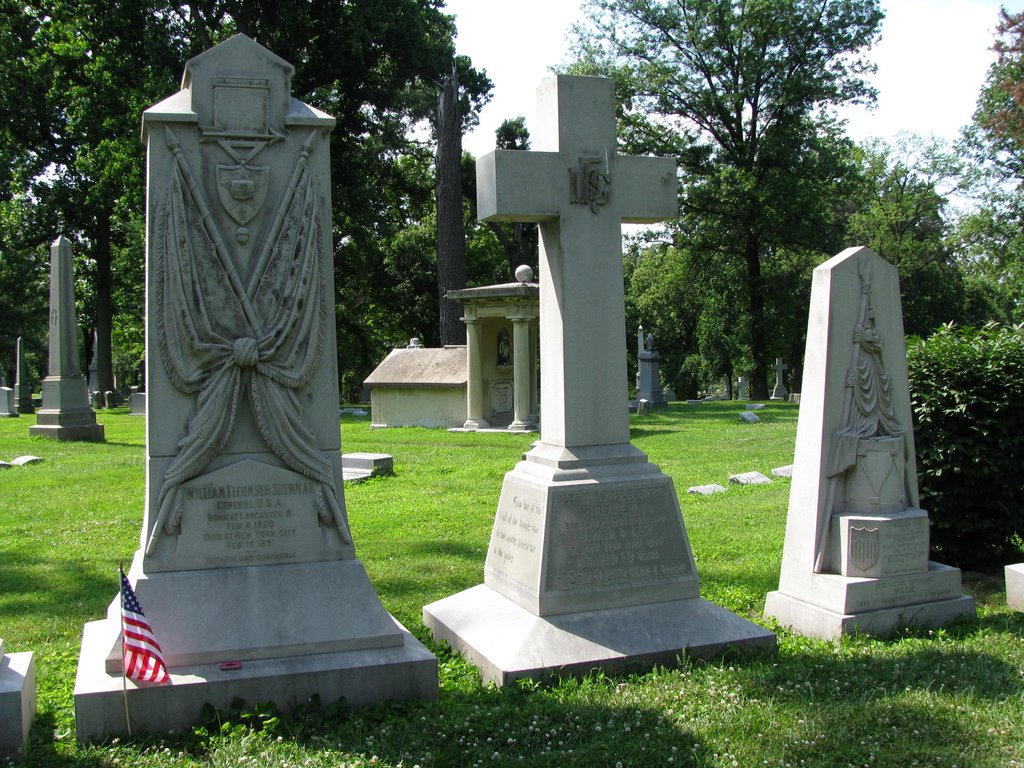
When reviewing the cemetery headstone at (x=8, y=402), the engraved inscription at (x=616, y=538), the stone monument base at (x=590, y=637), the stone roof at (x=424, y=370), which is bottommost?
the stone monument base at (x=590, y=637)

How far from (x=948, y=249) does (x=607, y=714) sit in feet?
133

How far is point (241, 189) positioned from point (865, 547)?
14.8ft

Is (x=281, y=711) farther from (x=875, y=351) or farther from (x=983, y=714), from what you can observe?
(x=875, y=351)

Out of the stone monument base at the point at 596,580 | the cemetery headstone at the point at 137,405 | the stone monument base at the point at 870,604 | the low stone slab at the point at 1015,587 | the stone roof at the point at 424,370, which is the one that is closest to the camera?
the stone monument base at the point at 596,580

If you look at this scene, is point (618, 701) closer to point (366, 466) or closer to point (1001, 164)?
point (366, 466)

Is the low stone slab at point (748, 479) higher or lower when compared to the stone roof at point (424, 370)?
lower

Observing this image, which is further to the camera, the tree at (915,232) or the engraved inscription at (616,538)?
the tree at (915,232)

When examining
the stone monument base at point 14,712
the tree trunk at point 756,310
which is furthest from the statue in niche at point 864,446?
Result: the tree trunk at point 756,310

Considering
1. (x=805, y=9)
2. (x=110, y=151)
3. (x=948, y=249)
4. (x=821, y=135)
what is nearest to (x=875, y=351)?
(x=110, y=151)

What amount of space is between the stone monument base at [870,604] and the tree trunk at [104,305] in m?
33.1

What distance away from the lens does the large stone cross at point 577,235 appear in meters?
5.47

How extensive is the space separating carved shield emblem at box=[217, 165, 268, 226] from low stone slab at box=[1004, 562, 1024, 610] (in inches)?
227

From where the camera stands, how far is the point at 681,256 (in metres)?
37.4

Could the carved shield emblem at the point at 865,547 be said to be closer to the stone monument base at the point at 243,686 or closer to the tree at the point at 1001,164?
the stone monument base at the point at 243,686
